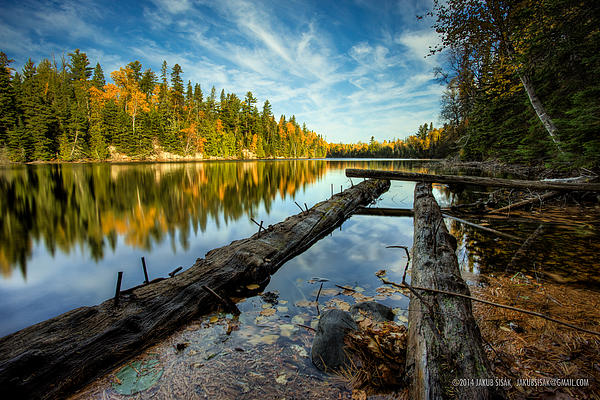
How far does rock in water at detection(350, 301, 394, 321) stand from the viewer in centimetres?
263

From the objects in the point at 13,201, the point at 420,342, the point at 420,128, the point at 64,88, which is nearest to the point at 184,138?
the point at 64,88

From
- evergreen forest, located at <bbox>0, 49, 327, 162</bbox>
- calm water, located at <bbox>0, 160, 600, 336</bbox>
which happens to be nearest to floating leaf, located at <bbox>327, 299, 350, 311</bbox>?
calm water, located at <bbox>0, 160, 600, 336</bbox>

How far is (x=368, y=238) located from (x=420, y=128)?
9982 cm

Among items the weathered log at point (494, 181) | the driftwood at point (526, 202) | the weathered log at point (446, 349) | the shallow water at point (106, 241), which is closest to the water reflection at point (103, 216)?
the shallow water at point (106, 241)

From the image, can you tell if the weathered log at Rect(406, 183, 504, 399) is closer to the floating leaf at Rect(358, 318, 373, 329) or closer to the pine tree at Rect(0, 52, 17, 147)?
the floating leaf at Rect(358, 318, 373, 329)

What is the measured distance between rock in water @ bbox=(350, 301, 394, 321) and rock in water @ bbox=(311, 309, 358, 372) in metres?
0.43

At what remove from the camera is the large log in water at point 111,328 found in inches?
64.9

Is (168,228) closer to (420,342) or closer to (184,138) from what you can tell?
(420,342)

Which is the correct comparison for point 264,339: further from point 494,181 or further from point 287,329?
point 494,181

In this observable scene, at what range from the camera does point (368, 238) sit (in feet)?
19.5

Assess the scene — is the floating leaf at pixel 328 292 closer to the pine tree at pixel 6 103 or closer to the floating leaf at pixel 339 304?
the floating leaf at pixel 339 304

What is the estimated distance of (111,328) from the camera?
2.08 meters

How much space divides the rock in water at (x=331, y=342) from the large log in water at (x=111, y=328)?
1.48 metres

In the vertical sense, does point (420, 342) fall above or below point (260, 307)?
above
